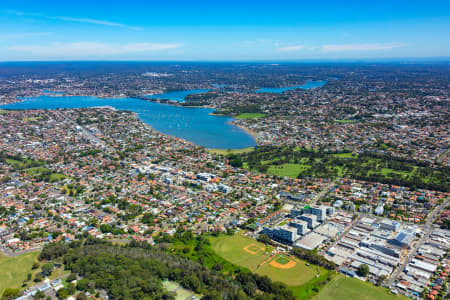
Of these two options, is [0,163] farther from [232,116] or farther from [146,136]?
[232,116]

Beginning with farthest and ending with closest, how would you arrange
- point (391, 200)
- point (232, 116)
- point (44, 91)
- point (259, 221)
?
point (44, 91) → point (232, 116) → point (391, 200) → point (259, 221)

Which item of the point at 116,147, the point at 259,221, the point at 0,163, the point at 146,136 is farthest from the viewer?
the point at 146,136

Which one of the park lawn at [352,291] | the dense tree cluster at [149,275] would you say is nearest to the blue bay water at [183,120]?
the dense tree cluster at [149,275]

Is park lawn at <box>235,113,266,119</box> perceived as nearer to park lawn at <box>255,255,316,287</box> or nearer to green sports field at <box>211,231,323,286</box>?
green sports field at <box>211,231,323,286</box>

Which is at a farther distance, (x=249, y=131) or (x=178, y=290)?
(x=249, y=131)

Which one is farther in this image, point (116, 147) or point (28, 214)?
point (116, 147)

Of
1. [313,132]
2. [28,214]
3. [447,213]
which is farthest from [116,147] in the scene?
[447,213]

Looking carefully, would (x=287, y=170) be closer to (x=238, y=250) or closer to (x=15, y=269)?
(x=238, y=250)

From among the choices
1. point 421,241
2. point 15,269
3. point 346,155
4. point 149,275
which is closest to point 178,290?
point 149,275
